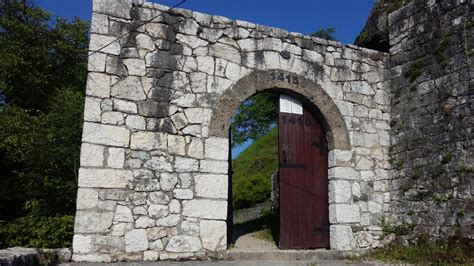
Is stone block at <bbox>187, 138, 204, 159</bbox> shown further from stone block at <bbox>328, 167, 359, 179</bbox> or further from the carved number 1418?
stone block at <bbox>328, 167, 359, 179</bbox>

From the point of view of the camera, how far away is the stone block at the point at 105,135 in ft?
17.5

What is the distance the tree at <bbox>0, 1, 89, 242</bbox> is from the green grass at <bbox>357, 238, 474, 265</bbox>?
5.26 meters

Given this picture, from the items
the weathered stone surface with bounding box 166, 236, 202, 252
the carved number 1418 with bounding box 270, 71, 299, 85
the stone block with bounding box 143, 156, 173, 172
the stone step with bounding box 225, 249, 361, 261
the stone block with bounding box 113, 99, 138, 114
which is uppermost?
the carved number 1418 with bounding box 270, 71, 299, 85

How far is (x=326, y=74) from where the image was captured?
22.7 feet

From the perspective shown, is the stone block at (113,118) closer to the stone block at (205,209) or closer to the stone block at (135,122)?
the stone block at (135,122)

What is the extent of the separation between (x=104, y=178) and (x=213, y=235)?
1.60 metres

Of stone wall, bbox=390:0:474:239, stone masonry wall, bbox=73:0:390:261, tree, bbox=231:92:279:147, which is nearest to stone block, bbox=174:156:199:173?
stone masonry wall, bbox=73:0:390:261

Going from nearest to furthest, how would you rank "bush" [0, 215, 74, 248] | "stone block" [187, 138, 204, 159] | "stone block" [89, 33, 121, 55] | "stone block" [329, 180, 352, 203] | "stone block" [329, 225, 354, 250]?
"stone block" [89, 33, 121, 55] < "stone block" [187, 138, 204, 159] < "bush" [0, 215, 74, 248] < "stone block" [329, 225, 354, 250] < "stone block" [329, 180, 352, 203]

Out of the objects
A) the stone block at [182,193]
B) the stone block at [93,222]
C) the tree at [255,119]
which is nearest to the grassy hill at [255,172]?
the tree at [255,119]

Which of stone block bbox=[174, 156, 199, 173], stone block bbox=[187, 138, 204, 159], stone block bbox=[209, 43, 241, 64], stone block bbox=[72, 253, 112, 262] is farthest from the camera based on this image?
stone block bbox=[209, 43, 241, 64]

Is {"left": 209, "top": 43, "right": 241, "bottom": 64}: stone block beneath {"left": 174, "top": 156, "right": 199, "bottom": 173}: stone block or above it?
above

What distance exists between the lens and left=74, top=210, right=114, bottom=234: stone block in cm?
509

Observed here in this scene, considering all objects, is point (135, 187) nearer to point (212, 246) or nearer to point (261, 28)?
point (212, 246)

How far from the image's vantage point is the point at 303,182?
673cm
